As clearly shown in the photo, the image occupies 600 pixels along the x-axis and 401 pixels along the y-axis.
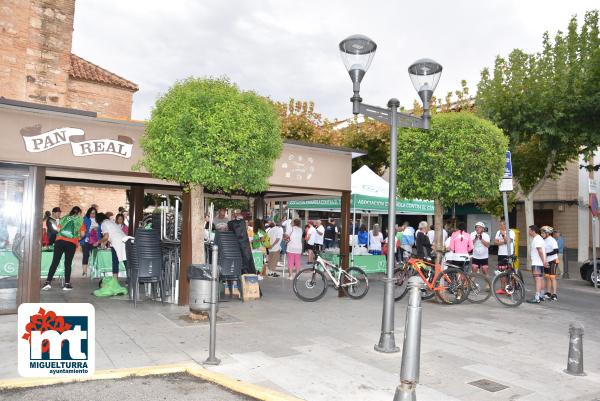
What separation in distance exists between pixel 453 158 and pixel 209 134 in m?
5.10

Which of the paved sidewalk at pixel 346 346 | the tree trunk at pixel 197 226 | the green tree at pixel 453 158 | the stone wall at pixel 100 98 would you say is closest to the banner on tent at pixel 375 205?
the green tree at pixel 453 158

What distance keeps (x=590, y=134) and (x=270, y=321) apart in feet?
44.9

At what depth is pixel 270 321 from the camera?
8211mm

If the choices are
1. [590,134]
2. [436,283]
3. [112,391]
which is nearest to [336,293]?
[436,283]

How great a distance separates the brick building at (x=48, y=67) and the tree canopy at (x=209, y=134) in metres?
13.9

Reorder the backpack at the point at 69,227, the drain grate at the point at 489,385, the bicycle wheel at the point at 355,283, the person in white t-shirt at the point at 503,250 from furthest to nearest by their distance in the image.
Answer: the person in white t-shirt at the point at 503,250
the bicycle wheel at the point at 355,283
the backpack at the point at 69,227
the drain grate at the point at 489,385

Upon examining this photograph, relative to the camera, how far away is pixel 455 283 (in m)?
10.4

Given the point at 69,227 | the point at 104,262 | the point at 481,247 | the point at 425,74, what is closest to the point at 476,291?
the point at 481,247

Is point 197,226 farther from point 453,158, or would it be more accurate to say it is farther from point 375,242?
point 375,242

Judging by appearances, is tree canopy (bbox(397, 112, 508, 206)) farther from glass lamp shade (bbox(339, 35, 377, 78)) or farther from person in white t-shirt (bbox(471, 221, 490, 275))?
glass lamp shade (bbox(339, 35, 377, 78))

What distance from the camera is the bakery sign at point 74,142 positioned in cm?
812

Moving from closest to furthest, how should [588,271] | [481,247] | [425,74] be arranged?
[425,74], [481,247], [588,271]

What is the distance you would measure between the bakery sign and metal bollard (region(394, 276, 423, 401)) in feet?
20.7

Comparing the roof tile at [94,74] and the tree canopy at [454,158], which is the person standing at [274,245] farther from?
the roof tile at [94,74]
